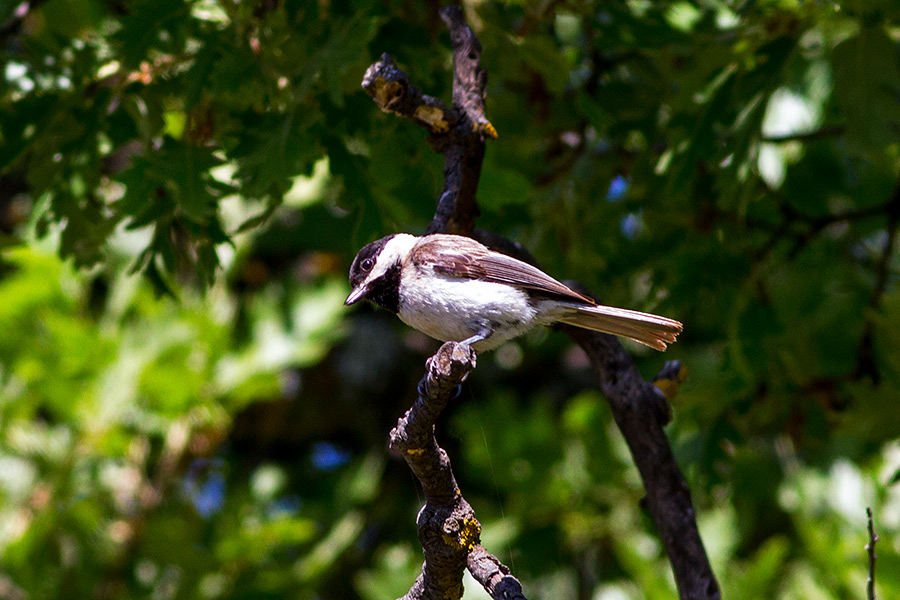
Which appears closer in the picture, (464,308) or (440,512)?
(440,512)

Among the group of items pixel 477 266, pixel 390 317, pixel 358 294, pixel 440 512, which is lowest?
pixel 390 317

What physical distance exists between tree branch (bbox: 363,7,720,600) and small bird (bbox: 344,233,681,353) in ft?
0.40

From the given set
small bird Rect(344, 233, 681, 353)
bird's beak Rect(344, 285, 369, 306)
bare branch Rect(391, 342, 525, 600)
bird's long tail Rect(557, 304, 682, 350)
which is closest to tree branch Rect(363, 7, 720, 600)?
bare branch Rect(391, 342, 525, 600)

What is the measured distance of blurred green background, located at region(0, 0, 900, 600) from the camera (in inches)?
115

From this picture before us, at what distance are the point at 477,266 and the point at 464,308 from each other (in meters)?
0.14

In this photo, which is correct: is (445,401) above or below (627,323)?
above

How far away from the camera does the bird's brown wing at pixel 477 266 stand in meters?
2.46

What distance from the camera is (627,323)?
2.48 metres

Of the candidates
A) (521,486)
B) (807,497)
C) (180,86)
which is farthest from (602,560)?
(180,86)

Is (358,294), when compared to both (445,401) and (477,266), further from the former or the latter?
(445,401)

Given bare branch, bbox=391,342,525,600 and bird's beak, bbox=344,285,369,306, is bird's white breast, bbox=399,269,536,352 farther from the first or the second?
bare branch, bbox=391,342,525,600

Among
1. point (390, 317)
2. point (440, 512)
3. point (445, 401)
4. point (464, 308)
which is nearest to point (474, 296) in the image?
point (464, 308)

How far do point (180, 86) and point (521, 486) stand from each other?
11.4ft

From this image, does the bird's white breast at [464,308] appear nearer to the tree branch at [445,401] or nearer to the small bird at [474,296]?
the small bird at [474,296]
